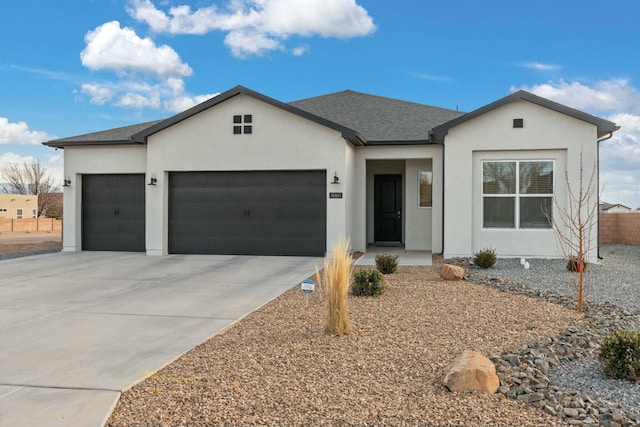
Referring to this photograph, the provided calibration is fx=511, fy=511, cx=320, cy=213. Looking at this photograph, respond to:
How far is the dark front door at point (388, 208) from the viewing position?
17.3 metres

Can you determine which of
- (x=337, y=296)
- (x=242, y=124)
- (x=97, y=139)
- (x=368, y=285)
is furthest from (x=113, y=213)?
(x=337, y=296)

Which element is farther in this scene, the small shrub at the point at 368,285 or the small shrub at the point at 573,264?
the small shrub at the point at 573,264

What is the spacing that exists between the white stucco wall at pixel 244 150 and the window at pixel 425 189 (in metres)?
2.69

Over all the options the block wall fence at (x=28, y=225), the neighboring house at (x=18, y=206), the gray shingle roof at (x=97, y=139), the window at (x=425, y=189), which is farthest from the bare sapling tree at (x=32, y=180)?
the window at (x=425, y=189)

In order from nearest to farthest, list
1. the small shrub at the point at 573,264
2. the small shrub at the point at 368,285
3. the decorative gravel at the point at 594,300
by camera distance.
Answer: the decorative gravel at the point at 594,300 < the small shrub at the point at 368,285 < the small shrub at the point at 573,264

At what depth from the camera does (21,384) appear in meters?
4.48

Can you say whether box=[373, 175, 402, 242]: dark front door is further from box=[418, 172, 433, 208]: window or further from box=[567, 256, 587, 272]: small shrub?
box=[567, 256, 587, 272]: small shrub

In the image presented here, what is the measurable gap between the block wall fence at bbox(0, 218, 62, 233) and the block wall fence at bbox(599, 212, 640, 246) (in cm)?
3403

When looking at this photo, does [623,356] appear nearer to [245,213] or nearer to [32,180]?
[245,213]

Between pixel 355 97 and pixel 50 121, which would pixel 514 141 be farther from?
pixel 50 121

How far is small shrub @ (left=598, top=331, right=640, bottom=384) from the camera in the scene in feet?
14.6

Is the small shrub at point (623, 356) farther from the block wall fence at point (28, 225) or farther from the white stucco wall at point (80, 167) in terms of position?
the block wall fence at point (28, 225)

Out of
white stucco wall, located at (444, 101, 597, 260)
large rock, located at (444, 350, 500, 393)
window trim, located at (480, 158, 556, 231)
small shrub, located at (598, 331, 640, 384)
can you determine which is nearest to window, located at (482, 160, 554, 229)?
window trim, located at (480, 158, 556, 231)

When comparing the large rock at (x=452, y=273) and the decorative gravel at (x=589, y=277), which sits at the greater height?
the large rock at (x=452, y=273)
